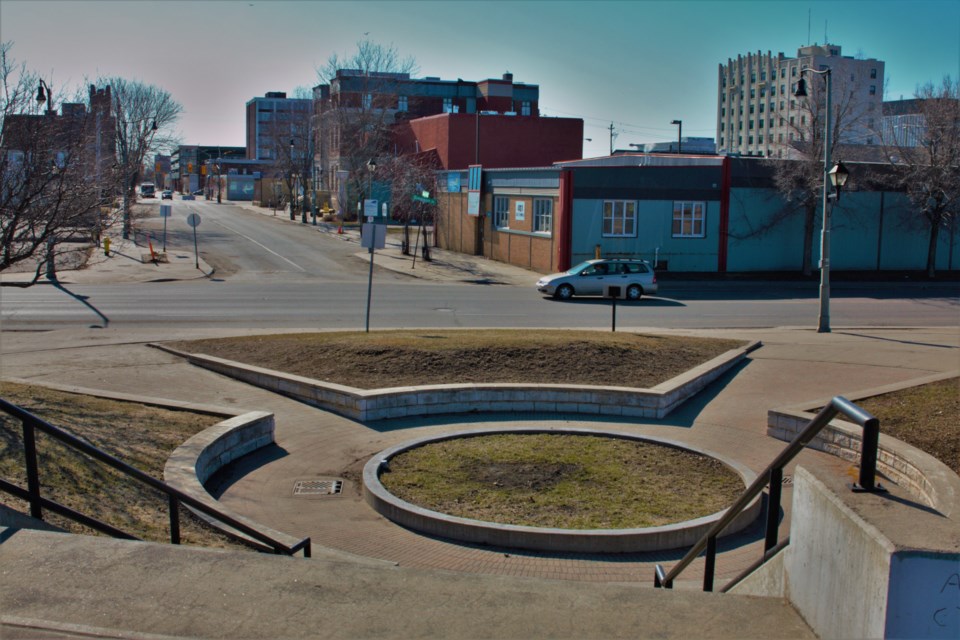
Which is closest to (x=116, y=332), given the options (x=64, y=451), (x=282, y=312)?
(x=282, y=312)

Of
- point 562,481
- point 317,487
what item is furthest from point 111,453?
point 562,481

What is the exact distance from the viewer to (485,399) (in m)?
14.2

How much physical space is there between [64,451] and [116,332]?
14.0 meters

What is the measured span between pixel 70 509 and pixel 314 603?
104 inches

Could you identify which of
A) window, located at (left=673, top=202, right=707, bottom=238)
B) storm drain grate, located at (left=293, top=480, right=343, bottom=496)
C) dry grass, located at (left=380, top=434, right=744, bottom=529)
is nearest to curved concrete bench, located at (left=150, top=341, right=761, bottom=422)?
dry grass, located at (left=380, top=434, right=744, bottom=529)

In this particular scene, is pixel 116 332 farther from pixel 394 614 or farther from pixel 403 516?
pixel 394 614

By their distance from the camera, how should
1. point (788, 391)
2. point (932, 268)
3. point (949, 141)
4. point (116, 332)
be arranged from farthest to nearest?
point (932, 268) → point (949, 141) → point (116, 332) → point (788, 391)

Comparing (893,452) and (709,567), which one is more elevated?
(709,567)

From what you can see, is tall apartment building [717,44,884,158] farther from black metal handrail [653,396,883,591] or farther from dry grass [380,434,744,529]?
black metal handrail [653,396,883,591]

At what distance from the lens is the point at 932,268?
134ft

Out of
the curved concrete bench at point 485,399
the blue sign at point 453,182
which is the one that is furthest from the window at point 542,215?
the curved concrete bench at point 485,399

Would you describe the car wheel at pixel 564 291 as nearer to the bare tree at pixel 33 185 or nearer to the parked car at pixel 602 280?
the parked car at pixel 602 280

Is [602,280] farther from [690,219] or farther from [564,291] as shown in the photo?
[690,219]

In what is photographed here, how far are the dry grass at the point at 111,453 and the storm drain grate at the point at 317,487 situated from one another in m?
1.57
